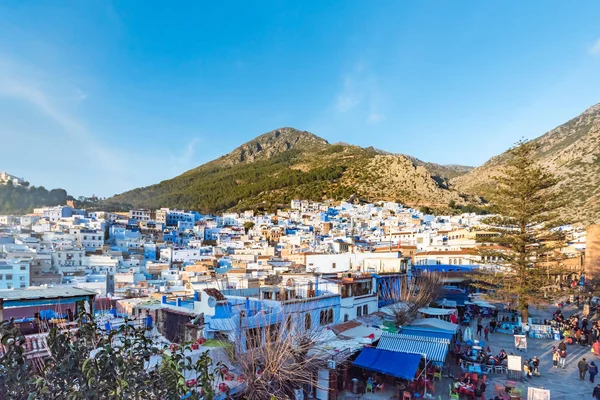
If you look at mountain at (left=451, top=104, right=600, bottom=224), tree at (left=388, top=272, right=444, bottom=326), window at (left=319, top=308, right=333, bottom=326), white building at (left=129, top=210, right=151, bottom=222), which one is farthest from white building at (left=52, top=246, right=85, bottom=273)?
white building at (left=129, top=210, right=151, bottom=222)

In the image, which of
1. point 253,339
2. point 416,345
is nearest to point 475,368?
point 416,345

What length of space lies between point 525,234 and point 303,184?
3938 inches

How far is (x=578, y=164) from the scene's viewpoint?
77.7 meters

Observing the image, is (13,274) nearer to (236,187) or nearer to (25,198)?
(25,198)

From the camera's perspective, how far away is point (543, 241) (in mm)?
21750

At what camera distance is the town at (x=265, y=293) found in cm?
900

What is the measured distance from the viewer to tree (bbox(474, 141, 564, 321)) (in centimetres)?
2020

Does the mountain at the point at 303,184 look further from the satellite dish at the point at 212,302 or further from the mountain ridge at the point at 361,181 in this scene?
the satellite dish at the point at 212,302

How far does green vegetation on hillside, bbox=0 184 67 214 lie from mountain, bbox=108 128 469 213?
26.0m

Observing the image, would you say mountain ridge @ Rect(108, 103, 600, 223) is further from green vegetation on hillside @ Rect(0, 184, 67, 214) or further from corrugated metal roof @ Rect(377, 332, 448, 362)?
corrugated metal roof @ Rect(377, 332, 448, 362)

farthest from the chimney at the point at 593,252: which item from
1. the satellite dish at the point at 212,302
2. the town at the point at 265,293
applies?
the satellite dish at the point at 212,302

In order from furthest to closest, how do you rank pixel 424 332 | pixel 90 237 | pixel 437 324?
pixel 90 237 < pixel 437 324 < pixel 424 332

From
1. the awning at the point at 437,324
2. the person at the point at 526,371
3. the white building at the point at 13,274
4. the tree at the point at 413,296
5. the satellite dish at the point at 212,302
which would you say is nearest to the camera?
the satellite dish at the point at 212,302

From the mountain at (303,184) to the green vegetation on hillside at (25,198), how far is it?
1025 inches
